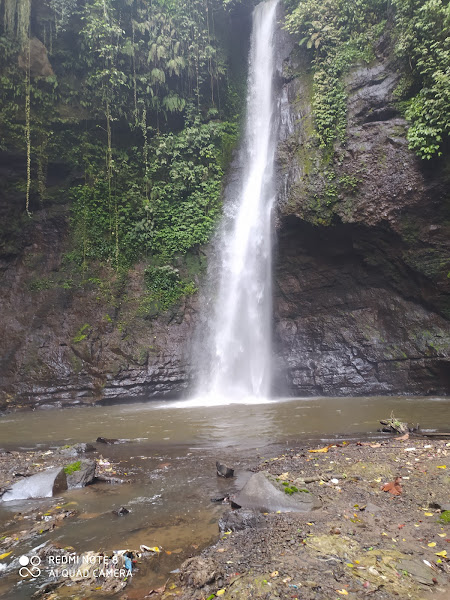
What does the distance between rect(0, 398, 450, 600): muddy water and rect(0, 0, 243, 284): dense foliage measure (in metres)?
6.83

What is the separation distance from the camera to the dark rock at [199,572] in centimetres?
232

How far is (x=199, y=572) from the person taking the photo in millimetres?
2393

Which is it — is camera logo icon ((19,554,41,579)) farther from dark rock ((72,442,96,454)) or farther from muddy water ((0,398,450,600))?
dark rock ((72,442,96,454))

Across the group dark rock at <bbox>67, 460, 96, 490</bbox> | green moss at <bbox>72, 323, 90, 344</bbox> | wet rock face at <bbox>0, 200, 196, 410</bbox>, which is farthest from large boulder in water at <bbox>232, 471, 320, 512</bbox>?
green moss at <bbox>72, 323, 90, 344</bbox>

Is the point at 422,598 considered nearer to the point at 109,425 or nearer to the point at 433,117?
the point at 109,425

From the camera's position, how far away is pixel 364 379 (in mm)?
11766

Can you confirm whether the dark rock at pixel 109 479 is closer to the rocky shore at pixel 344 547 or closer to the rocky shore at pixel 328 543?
the rocky shore at pixel 328 543

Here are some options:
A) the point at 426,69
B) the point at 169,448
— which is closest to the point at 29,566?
the point at 169,448

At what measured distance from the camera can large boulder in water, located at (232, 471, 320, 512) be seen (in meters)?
3.29

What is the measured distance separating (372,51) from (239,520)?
46.0 ft

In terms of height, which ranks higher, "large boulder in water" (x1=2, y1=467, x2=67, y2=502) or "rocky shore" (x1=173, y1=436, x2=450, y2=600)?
"rocky shore" (x1=173, y1=436, x2=450, y2=600)

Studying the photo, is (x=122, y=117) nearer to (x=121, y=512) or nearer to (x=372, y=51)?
(x=372, y=51)

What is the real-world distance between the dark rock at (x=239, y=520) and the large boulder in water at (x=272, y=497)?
17cm

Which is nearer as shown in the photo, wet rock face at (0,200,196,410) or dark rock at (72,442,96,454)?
dark rock at (72,442,96,454)
